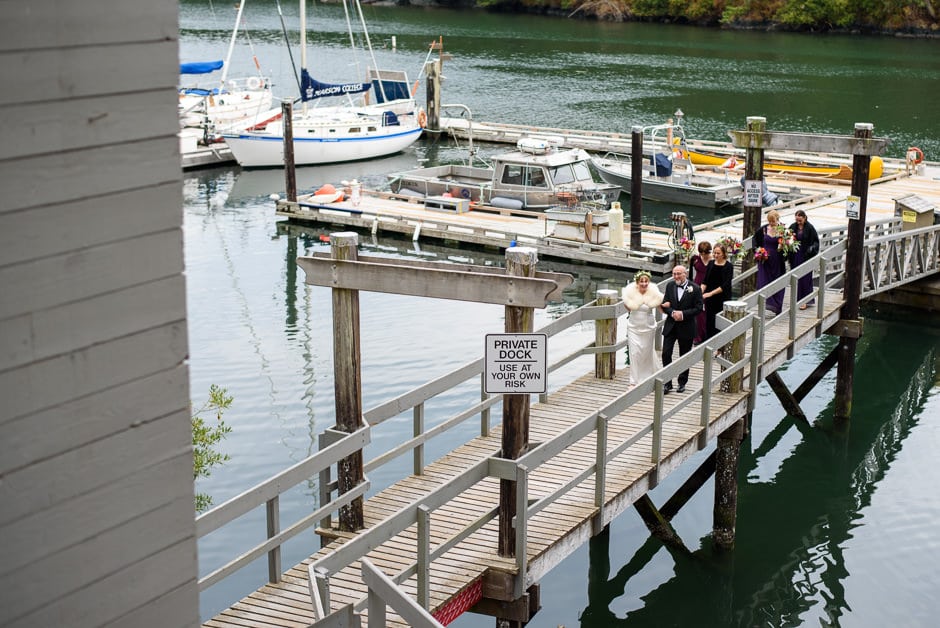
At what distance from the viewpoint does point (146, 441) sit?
4.34 m

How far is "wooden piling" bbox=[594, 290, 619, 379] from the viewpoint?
1479cm

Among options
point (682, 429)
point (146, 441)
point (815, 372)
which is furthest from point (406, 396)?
point (815, 372)

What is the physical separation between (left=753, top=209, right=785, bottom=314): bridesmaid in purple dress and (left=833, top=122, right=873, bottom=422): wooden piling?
1233 mm

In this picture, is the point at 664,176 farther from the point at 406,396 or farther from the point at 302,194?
the point at 406,396

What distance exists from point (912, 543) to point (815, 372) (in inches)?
190

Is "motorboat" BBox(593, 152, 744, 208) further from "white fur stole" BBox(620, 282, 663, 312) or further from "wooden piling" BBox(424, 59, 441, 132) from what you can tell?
"white fur stole" BBox(620, 282, 663, 312)

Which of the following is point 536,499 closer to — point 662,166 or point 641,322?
point 641,322

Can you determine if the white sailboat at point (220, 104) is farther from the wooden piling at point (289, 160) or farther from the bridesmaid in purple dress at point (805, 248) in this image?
the bridesmaid in purple dress at point (805, 248)

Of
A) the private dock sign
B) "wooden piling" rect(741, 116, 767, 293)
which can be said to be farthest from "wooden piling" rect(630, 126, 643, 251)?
the private dock sign

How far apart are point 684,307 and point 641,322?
63 centimetres

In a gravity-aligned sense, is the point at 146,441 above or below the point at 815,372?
above

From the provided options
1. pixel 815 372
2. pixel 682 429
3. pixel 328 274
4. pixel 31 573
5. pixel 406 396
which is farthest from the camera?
pixel 815 372

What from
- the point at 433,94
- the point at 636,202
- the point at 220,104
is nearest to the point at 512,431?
the point at 636,202

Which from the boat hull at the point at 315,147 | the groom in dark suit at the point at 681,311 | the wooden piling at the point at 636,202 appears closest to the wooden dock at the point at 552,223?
the wooden piling at the point at 636,202
